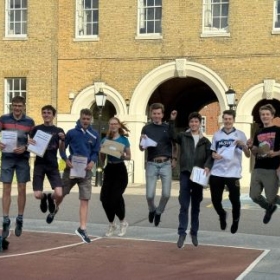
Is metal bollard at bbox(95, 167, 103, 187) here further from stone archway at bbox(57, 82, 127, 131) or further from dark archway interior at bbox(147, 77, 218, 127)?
dark archway interior at bbox(147, 77, 218, 127)

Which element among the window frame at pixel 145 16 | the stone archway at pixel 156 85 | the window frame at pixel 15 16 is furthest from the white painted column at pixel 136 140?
the window frame at pixel 15 16

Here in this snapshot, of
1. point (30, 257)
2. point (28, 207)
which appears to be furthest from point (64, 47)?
point (30, 257)

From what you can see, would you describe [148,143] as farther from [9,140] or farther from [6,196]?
[6,196]

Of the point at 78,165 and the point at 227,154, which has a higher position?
the point at 227,154

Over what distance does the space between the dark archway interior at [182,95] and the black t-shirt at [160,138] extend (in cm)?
1733

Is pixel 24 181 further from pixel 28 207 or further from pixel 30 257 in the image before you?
pixel 28 207

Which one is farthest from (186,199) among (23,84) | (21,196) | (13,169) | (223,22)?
(23,84)

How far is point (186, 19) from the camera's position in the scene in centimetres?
2381

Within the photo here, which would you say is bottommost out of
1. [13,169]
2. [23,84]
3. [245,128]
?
[13,169]

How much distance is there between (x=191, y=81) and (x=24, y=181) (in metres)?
19.3

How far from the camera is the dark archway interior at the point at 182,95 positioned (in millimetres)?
27828

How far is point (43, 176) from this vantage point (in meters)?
9.47

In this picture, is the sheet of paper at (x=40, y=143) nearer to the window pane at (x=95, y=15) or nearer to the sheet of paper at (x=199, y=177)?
the sheet of paper at (x=199, y=177)

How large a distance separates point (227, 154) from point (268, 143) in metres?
0.64
